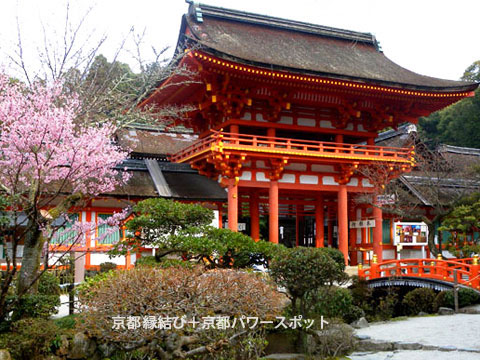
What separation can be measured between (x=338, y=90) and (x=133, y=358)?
14159mm

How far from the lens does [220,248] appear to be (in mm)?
12305

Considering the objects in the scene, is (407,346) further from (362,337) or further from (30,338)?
(30,338)

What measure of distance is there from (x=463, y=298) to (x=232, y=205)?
28.6 feet

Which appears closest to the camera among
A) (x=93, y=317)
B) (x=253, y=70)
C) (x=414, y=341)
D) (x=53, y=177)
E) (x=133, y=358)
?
(x=93, y=317)

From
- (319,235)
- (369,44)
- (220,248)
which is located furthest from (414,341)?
(369,44)

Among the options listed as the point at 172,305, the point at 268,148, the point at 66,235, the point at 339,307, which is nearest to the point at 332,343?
the point at 339,307

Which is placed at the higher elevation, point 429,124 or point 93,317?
point 429,124

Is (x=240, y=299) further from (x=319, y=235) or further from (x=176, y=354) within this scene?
(x=319, y=235)

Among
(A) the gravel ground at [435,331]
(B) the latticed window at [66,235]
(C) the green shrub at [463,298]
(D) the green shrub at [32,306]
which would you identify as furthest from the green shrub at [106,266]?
(C) the green shrub at [463,298]

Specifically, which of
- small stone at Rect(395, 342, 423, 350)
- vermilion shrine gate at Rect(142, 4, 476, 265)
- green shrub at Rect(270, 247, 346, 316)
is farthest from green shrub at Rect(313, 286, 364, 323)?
vermilion shrine gate at Rect(142, 4, 476, 265)

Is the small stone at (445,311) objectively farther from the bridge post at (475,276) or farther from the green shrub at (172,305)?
the green shrub at (172,305)

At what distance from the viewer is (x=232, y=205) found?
19.7 metres

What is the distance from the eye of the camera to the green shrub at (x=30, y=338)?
8.44m

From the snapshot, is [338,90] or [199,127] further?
[199,127]
